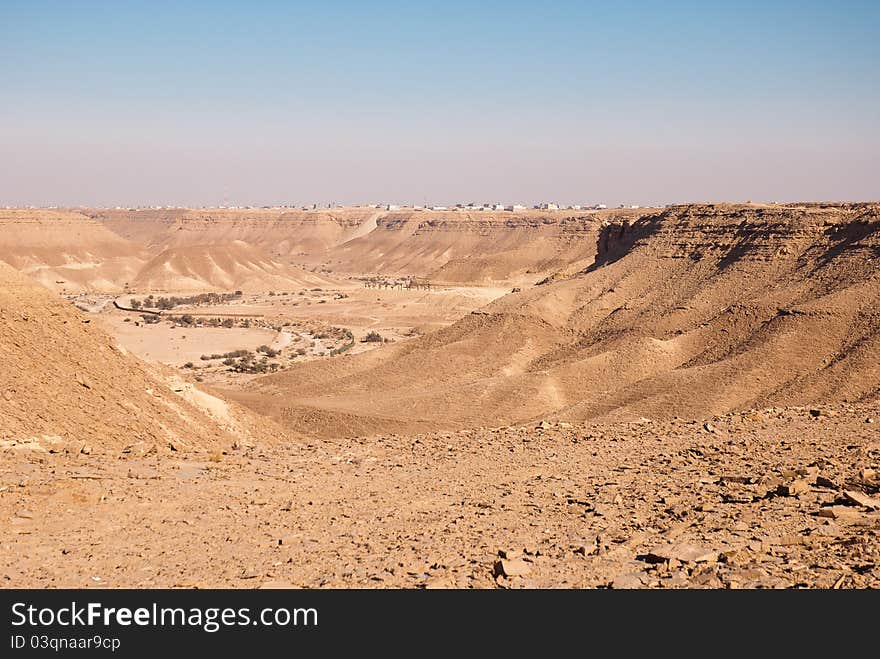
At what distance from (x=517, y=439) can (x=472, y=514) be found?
5.50m

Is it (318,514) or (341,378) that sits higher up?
(318,514)

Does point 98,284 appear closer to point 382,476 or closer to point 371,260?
point 371,260

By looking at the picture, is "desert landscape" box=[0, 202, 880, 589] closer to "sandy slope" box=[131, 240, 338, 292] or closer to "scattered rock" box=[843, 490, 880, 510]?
"scattered rock" box=[843, 490, 880, 510]

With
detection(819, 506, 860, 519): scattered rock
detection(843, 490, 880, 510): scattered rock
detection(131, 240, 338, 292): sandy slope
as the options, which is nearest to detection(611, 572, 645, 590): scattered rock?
detection(819, 506, 860, 519): scattered rock

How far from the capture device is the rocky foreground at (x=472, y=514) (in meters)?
8.70

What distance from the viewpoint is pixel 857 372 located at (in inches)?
1017

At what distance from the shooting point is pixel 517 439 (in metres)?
16.3

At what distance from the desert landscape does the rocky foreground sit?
0.04 meters

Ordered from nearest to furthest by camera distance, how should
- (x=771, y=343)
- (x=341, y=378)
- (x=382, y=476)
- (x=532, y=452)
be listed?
(x=382, y=476) → (x=532, y=452) → (x=771, y=343) → (x=341, y=378)

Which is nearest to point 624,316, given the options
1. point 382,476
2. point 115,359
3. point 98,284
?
point 115,359

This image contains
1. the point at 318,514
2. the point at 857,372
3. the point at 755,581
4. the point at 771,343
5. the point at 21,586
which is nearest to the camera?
the point at 755,581

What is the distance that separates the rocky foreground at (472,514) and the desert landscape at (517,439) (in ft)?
0.14

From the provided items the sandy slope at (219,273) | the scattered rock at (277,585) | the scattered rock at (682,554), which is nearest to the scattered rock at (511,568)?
the scattered rock at (682,554)

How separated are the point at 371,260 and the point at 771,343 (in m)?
119
